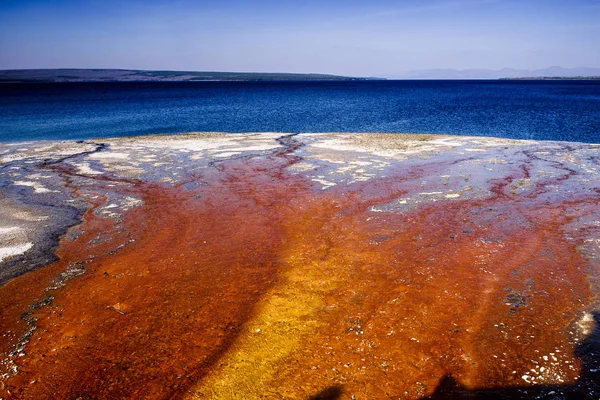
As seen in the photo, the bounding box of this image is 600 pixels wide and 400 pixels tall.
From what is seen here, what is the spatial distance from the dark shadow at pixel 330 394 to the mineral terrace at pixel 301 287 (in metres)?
0.02

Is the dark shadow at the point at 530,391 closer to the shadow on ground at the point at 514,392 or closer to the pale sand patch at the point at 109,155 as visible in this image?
the shadow on ground at the point at 514,392

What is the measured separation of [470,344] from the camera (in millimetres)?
4742

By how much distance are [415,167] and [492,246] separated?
718cm

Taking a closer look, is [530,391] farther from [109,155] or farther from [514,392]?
[109,155]

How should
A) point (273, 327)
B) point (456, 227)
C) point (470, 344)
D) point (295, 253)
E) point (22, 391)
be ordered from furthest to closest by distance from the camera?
point (456, 227)
point (295, 253)
point (273, 327)
point (470, 344)
point (22, 391)

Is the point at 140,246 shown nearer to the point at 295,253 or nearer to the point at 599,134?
the point at 295,253

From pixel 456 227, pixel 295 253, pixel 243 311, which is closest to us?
pixel 243 311

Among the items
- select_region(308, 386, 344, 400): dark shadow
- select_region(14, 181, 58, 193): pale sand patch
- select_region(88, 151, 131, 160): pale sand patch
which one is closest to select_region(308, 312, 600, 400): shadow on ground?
select_region(308, 386, 344, 400): dark shadow

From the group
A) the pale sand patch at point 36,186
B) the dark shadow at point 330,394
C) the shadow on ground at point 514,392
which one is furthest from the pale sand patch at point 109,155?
the shadow on ground at point 514,392

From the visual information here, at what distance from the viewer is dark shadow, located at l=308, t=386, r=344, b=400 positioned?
394 cm

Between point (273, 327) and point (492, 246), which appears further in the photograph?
point (492, 246)

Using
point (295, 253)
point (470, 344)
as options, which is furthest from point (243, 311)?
point (470, 344)

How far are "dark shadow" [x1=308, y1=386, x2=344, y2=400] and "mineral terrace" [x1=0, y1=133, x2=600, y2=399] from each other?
0.02 m

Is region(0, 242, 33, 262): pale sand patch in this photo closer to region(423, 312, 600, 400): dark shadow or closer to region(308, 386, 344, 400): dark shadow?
region(308, 386, 344, 400): dark shadow
